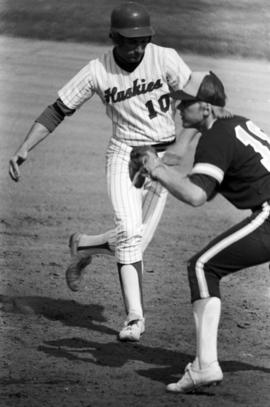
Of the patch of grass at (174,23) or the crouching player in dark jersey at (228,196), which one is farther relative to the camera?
the patch of grass at (174,23)

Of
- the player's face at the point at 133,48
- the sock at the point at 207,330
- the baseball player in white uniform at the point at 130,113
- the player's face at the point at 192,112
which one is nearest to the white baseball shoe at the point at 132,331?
the baseball player in white uniform at the point at 130,113

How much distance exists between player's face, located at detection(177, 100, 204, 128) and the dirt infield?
4.37ft

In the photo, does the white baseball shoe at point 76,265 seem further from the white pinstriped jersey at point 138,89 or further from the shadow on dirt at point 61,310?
the white pinstriped jersey at point 138,89

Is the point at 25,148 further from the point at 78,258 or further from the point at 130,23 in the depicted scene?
the point at 130,23

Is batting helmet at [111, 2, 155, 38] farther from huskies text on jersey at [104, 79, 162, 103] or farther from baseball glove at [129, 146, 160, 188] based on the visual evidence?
baseball glove at [129, 146, 160, 188]

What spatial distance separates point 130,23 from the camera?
6227mm

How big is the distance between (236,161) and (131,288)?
1.40m

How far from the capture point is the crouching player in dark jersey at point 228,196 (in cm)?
518

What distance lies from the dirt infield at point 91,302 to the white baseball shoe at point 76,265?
0.19 meters

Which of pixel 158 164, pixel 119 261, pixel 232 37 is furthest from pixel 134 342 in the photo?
pixel 232 37

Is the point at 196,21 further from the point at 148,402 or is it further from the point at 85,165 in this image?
the point at 148,402

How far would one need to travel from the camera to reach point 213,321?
17.3 feet

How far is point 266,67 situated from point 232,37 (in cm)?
136

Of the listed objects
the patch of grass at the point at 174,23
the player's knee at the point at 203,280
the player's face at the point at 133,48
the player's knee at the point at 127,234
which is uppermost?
the player's face at the point at 133,48
